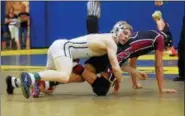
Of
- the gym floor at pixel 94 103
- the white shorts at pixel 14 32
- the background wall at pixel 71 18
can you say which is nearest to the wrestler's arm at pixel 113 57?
the gym floor at pixel 94 103

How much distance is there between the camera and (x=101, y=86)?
509 centimetres

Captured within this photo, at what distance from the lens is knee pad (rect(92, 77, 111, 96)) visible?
16.6 ft

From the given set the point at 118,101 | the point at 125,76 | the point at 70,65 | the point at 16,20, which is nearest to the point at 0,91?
the point at 70,65

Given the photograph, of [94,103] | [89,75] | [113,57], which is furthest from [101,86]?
[94,103]

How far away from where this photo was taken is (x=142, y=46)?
17.0ft

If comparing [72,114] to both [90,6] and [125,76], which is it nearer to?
[125,76]

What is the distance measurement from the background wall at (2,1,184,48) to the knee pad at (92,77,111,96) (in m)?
9.91

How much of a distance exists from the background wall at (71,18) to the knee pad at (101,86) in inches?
390

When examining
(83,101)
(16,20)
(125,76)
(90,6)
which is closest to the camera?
(83,101)

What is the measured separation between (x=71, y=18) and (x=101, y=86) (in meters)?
10.7

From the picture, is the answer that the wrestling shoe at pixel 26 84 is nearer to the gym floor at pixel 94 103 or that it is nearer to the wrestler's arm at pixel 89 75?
the gym floor at pixel 94 103

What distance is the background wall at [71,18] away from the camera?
14930 mm

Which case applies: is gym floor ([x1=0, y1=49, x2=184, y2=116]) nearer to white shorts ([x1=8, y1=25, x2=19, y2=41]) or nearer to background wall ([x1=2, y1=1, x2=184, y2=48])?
white shorts ([x1=8, y1=25, x2=19, y2=41])

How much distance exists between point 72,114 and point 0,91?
5.41 ft
